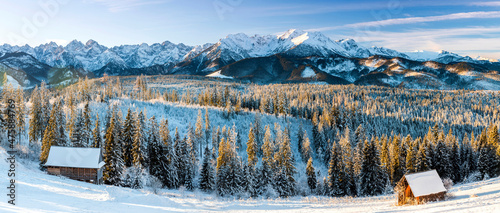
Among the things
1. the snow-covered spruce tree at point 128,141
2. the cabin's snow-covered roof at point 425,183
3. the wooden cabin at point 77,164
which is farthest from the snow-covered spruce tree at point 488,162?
the wooden cabin at point 77,164

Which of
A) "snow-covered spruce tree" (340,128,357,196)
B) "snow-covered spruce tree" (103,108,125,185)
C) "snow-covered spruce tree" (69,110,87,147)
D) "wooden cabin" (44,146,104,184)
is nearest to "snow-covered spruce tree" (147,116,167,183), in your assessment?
"snow-covered spruce tree" (103,108,125,185)

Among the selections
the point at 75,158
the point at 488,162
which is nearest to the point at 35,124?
the point at 75,158

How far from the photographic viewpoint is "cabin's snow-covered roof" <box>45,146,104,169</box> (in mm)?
44969

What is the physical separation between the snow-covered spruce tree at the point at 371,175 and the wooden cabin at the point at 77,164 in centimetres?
4695

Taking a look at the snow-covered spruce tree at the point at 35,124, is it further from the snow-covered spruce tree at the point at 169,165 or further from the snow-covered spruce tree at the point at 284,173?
the snow-covered spruce tree at the point at 284,173

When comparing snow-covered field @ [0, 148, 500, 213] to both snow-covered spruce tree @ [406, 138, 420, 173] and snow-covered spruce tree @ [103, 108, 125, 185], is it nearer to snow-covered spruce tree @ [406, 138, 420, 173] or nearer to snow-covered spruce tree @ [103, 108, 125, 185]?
snow-covered spruce tree @ [103, 108, 125, 185]

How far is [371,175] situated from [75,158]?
2067 inches

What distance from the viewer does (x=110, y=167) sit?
45.4 meters

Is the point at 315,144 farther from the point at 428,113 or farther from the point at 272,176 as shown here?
the point at 428,113

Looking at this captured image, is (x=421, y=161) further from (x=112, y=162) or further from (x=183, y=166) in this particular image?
(x=112, y=162)

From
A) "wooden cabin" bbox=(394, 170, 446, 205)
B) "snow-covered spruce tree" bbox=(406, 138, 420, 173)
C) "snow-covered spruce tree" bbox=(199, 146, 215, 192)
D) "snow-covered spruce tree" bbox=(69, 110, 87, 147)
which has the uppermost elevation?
"snow-covered spruce tree" bbox=(69, 110, 87, 147)

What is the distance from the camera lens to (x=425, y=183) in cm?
3378

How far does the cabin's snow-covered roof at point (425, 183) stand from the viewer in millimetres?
32938

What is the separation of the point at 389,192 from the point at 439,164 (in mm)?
17137
